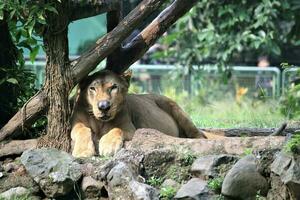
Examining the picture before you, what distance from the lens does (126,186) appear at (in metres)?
6.82

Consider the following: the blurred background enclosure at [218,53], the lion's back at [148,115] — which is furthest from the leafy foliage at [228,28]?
the lion's back at [148,115]

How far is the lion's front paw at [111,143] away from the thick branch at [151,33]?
41.9 inches

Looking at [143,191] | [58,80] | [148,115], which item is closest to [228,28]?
[148,115]

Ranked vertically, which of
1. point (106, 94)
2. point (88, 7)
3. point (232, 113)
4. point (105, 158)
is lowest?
point (232, 113)

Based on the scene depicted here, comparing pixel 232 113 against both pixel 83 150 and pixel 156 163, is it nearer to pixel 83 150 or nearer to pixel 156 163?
pixel 83 150

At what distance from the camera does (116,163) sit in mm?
7094

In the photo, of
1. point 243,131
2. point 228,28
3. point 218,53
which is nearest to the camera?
point 243,131

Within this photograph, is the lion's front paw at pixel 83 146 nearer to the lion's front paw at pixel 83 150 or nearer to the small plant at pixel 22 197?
the lion's front paw at pixel 83 150

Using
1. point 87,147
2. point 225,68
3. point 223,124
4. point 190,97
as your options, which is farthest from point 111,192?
point 190,97

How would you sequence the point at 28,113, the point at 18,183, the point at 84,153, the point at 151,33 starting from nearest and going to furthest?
the point at 18,183 < the point at 84,153 < the point at 28,113 < the point at 151,33

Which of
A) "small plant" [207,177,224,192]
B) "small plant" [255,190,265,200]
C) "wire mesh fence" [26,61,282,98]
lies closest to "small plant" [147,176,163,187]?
"small plant" [207,177,224,192]

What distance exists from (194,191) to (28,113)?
2.16 m

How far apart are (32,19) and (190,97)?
10604mm

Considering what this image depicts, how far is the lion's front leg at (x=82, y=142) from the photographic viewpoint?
25.5 feet
